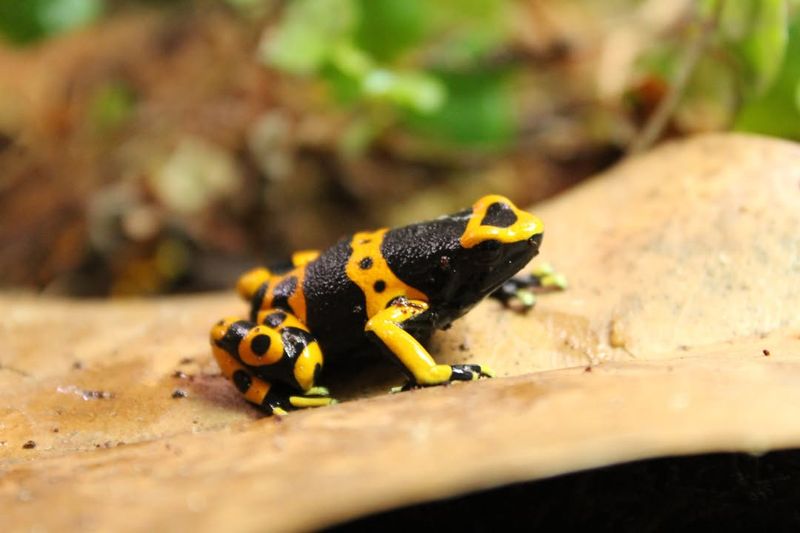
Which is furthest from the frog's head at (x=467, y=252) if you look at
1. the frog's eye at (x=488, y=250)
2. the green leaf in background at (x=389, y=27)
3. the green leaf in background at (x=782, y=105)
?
the green leaf in background at (x=389, y=27)

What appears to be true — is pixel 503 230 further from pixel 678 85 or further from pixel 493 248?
pixel 678 85

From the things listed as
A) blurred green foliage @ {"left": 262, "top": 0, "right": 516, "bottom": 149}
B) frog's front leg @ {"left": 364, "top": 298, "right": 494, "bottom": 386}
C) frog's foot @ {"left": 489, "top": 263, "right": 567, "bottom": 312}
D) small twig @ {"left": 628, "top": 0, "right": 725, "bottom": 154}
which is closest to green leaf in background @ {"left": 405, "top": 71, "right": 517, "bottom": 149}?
blurred green foliage @ {"left": 262, "top": 0, "right": 516, "bottom": 149}

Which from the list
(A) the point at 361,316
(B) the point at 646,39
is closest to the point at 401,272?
(A) the point at 361,316

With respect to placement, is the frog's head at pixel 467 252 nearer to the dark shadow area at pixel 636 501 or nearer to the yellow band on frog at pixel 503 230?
the yellow band on frog at pixel 503 230

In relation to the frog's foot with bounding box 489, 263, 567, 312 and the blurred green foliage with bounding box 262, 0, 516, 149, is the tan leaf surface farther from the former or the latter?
the blurred green foliage with bounding box 262, 0, 516, 149

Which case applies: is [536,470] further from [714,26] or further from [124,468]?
[714,26]

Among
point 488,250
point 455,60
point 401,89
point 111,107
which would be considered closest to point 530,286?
point 488,250
